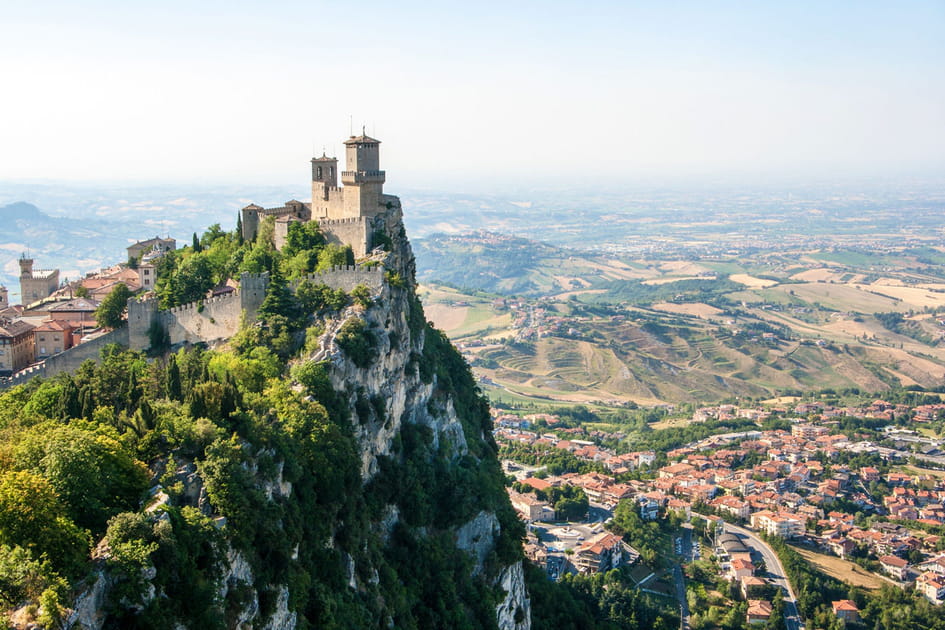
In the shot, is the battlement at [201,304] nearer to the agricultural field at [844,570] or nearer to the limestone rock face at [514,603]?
the limestone rock face at [514,603]

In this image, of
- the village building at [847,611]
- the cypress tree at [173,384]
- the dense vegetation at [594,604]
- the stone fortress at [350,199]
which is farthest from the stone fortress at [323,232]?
the village building at [847,611]

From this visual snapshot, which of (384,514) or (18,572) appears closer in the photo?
(18,572)

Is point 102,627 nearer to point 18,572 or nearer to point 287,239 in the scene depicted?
point 18,572

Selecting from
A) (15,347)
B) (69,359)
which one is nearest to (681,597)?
(69,359)

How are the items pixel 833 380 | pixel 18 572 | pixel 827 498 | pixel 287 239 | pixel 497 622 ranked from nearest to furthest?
pixel 18 572 < pixel 497 622 < pixel 287 239 < pixel 827 498 < pixel 833 380

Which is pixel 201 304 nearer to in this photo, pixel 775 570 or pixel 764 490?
pixel 775 570

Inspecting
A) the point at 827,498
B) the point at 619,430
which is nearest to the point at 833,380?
the point at 619,430
